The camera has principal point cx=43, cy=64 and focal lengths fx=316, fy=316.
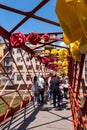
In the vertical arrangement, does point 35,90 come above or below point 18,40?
below

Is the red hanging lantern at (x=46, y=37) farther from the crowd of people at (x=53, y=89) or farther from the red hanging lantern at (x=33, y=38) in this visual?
the crowd of people at (x=53, y=89)

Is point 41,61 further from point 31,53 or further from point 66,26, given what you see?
point 66,26

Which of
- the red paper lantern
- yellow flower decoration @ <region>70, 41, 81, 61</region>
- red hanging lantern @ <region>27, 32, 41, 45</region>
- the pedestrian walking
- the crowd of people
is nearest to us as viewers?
yellow flower decoration @ <region>70, 41, 81, 61</region>

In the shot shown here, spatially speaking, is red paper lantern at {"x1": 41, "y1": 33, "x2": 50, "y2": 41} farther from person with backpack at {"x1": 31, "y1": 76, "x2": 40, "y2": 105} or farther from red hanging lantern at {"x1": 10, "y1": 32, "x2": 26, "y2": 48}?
person with backpack at {"x1": 31, "y1": 76, "x2": 40, "y2": 105}

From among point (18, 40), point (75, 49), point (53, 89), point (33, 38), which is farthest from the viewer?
point (53, 89)

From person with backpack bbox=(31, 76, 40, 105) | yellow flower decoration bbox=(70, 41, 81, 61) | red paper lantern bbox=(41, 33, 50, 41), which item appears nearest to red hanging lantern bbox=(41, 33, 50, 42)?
red paper lantern bbox=(41, 33, 50, 41)

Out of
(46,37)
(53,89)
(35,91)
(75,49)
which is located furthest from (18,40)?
(35,91)

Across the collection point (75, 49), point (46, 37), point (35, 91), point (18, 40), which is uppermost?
point (46, 37)

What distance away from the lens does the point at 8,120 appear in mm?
8688

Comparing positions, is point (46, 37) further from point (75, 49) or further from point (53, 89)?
point (53, 89)

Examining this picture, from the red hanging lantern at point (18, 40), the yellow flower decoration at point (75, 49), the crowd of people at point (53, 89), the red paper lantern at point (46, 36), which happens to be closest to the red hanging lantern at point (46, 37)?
the red paper lantern at point (46, 36)

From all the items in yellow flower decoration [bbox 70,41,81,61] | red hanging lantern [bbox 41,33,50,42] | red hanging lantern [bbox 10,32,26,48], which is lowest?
yellow flower decoration [bbox 70,41,81,61]

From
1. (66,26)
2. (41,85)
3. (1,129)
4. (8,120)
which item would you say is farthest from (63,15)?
(41,85)

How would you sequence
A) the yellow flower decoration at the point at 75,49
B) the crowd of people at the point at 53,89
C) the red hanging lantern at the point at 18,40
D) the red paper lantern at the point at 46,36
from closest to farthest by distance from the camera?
the yellow flower decoration at the point at 75,49 → the red hanging lantern at the point at 18,40 → the red paper lantern at the point at 46,36 → the crowd of people at the point at 53,89
